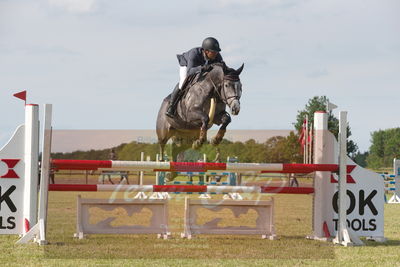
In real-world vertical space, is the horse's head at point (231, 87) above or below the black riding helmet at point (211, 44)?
below

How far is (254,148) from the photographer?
737 inches

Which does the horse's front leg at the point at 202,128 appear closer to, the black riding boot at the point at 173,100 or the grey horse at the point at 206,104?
the grey horse at the point at 206,104

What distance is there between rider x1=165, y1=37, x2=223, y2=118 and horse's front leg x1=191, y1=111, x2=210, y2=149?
0.55 m

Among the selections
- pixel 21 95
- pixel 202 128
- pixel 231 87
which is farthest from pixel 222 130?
pixel 21 95

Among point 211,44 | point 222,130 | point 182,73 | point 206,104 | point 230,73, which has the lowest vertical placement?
point 222,130

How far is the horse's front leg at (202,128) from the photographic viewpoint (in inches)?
235

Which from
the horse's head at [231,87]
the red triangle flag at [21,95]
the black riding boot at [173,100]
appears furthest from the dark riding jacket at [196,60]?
the red triangle flag at [21,95]

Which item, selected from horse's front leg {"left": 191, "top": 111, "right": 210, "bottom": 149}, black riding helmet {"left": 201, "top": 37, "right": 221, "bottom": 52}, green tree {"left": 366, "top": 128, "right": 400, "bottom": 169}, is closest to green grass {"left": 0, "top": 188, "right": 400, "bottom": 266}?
horse's front leg {"left": 191, "top": 111, "right": 210, "bottom": 149}

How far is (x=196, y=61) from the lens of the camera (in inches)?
261

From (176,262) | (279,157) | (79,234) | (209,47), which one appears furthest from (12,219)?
(279,157)

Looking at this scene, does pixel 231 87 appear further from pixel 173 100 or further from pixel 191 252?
pixel 191 252

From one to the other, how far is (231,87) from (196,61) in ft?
3.03

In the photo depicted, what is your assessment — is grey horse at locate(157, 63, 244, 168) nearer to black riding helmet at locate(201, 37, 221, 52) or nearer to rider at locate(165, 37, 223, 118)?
rider at locate(165, 37, 223, 118)

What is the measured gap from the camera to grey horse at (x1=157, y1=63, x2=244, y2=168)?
5.88 metres
